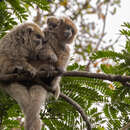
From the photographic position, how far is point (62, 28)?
19.4 feet

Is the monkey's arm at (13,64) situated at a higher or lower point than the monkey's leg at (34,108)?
higher

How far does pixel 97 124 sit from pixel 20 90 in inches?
76.2

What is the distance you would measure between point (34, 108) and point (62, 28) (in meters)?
2.14

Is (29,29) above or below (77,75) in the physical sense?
above

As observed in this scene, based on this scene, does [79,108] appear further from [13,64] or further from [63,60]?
[13,64]

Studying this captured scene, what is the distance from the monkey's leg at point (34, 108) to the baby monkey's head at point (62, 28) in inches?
51.6

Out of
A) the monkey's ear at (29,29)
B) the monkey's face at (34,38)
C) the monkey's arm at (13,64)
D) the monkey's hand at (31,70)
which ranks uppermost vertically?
the monkey's ear at (29,29)

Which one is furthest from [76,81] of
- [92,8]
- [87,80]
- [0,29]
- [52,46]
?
[92,8]

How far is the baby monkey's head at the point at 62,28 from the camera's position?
228 inches

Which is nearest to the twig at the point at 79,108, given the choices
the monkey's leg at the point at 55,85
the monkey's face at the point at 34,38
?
the monkey's leg at the point at 55,85

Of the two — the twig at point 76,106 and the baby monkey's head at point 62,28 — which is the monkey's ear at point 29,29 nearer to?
the baby monkey's head at point 62,28

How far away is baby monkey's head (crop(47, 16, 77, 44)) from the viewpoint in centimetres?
580

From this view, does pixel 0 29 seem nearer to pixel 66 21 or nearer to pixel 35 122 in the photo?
pixel 66 21

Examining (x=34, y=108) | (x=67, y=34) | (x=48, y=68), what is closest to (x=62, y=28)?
(x=67, y=34)
